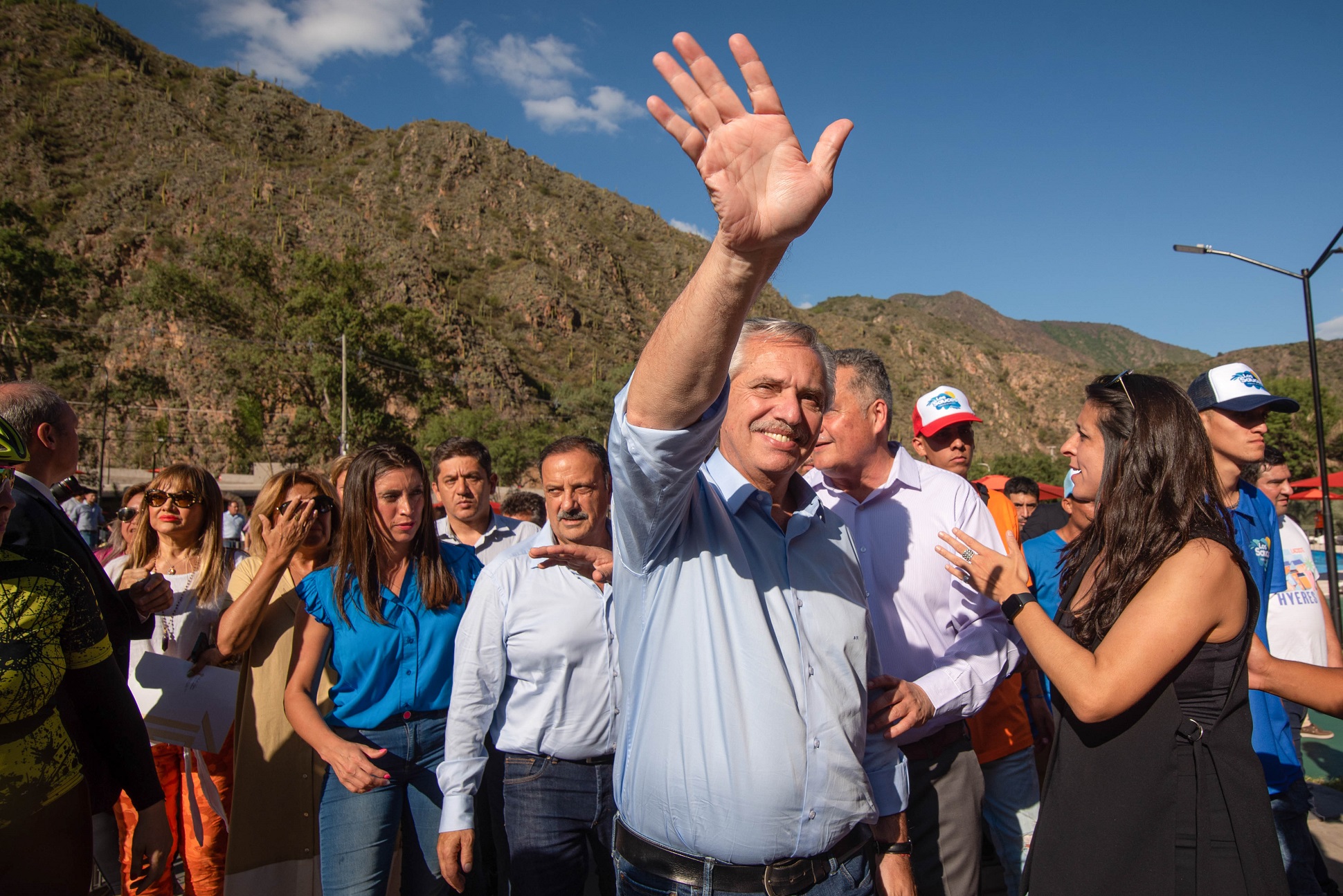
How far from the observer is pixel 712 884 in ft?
5.21

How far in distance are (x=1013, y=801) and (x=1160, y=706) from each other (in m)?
1.55

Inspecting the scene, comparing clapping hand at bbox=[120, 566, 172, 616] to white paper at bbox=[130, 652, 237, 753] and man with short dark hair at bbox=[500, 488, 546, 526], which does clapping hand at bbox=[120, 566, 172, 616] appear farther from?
man with short dark hair at bbox=[500, 488, 546, 526]

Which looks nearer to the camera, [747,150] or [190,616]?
[747,150]

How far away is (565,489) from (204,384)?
57614mm

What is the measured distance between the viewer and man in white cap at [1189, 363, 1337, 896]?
111 inches

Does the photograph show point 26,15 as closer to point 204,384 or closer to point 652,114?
point 204,384

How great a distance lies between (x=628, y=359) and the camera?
76.0 m

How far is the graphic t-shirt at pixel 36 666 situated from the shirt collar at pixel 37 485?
456mm

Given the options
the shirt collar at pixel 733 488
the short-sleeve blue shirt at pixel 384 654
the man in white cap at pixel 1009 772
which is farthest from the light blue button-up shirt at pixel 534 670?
the man in white cap at pixel 1009 772

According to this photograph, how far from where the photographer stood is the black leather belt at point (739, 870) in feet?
5.19

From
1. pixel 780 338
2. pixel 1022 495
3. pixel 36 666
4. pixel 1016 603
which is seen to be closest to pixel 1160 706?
pixel 1016 603

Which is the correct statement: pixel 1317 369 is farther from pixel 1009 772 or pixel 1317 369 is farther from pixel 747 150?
pixel 747 150

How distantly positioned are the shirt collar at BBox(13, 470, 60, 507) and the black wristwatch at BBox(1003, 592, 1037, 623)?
296cm

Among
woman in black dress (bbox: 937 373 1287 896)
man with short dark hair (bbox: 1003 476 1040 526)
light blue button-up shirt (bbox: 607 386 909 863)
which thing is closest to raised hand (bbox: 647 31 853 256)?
light blue button-up shirt (bbox: 607 386 909 863)
